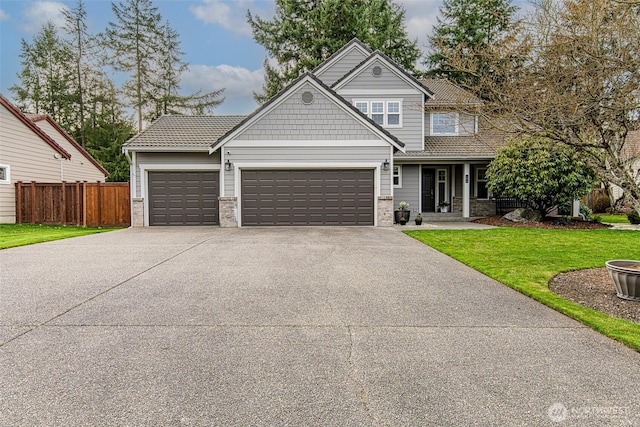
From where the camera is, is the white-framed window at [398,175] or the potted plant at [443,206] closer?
the white-framed window at [398,175]

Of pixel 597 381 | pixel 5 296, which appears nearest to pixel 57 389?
pixel 5 296

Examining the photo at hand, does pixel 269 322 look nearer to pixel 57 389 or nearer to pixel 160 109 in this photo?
pixel 57 389

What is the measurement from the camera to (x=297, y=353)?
3.41m

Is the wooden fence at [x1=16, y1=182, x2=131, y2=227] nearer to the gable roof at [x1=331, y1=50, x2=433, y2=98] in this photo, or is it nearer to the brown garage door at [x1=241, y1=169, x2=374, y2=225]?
the brown garage door at [x1=241, y1=169, x2=374, y2=225]

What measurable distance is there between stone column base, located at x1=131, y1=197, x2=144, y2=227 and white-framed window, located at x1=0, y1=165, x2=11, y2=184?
5.68 meters

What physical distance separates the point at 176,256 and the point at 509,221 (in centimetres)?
1351

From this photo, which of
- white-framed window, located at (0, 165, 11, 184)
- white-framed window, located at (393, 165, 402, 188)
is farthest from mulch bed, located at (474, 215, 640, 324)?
white-framed window, located at (0, 165, 11, 184)

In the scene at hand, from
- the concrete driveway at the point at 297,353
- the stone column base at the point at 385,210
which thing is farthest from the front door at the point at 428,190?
the concrete driveway at the point at 297,353

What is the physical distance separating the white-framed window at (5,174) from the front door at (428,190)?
59.9ft

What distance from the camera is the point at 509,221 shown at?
16203mm

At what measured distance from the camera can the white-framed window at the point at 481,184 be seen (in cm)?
1901

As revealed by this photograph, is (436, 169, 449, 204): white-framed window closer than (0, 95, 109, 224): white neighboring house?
No

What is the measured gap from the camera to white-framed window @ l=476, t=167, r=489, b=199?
1901cm

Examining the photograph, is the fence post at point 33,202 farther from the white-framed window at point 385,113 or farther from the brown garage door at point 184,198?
the white-framed window at point 385,113
